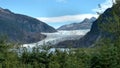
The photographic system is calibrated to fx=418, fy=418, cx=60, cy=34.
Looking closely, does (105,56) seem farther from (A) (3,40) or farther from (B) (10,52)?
(A) (3,40)

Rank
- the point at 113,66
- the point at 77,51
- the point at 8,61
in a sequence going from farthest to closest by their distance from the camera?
the point at 77,51, the point at 8,61, the point at 113,66

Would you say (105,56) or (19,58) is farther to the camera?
(19,58)

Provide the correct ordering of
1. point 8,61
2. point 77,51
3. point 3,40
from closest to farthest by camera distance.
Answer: point 8,61
point 77,51
point 3,40

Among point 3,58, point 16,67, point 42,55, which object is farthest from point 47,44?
point 16,67

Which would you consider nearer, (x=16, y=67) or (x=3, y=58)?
(x=16, y=67)

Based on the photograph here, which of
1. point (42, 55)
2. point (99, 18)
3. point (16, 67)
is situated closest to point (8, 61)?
point (16, 67)

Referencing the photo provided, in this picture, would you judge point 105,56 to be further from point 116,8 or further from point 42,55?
point 116,8

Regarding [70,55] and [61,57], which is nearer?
[70,55]

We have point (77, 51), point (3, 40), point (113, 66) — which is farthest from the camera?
point (3, 40)

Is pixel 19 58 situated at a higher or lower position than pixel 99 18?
lower
